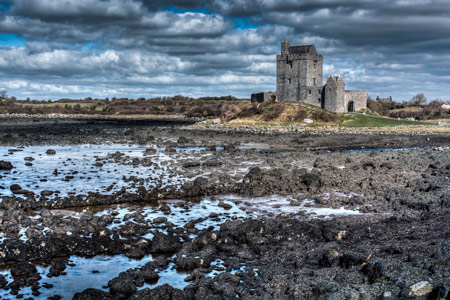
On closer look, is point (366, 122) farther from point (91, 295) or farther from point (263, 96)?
point (91, 295)

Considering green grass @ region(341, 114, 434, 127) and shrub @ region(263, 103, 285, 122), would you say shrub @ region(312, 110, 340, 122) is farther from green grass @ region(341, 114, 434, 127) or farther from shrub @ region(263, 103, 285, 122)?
shrub @ region(263, 103, 285, 122)

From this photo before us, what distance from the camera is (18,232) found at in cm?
1469

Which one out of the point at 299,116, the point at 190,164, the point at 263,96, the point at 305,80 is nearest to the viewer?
the point at 190,164

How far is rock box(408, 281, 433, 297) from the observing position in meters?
8.63

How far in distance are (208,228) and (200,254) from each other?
3.12 metres

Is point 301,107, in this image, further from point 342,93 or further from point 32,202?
point 32,202

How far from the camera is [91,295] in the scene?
9.93m

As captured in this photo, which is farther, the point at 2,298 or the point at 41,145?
the point at 41,145

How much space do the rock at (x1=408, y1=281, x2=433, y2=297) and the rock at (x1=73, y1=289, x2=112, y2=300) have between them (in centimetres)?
655

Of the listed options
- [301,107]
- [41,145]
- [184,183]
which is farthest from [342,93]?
[184,183]

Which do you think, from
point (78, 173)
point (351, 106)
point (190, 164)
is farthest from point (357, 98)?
point (78, 173)

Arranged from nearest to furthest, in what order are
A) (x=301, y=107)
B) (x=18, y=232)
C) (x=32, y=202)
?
(x=18, y=232)
(x=32, y=202)
(x=301, y=107)

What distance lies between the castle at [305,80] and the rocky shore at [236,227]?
140ft

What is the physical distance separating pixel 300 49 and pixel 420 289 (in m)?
69.1
